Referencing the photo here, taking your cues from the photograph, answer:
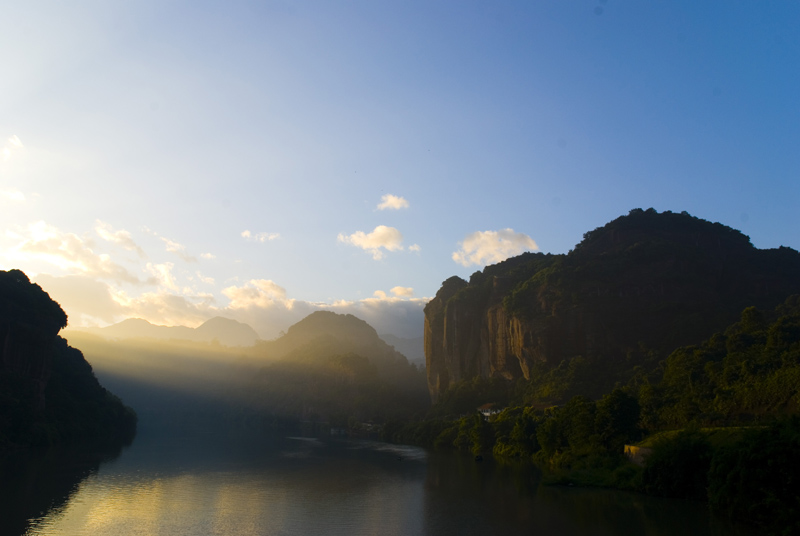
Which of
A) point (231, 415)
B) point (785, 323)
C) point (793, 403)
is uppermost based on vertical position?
point (785, 323)

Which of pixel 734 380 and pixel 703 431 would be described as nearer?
pixel 703 431

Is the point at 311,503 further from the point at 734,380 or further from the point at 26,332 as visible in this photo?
the point at 26,332

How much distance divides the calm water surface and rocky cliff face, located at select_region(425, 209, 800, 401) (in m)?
37.5

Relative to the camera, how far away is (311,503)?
1444 inches

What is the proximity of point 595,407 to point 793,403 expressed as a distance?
15299 mm

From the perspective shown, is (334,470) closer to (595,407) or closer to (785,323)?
(595,407)

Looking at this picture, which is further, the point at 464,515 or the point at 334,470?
the point at 334,470

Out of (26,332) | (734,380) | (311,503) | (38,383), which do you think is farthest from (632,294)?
(26,332)

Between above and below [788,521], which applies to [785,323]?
above

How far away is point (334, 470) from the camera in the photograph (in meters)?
56.2

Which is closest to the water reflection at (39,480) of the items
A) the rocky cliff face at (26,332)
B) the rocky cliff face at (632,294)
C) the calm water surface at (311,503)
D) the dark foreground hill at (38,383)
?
the calm water surface at (311,503)

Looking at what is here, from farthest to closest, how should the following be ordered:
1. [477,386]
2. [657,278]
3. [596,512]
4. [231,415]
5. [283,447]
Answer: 1. [231,415]
2. [477,386]
3. [657,278]
4. [283,447]
5. [596,512]

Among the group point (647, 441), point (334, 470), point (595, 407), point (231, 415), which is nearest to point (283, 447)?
point (334, 470)

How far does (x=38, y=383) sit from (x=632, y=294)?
87.1m
